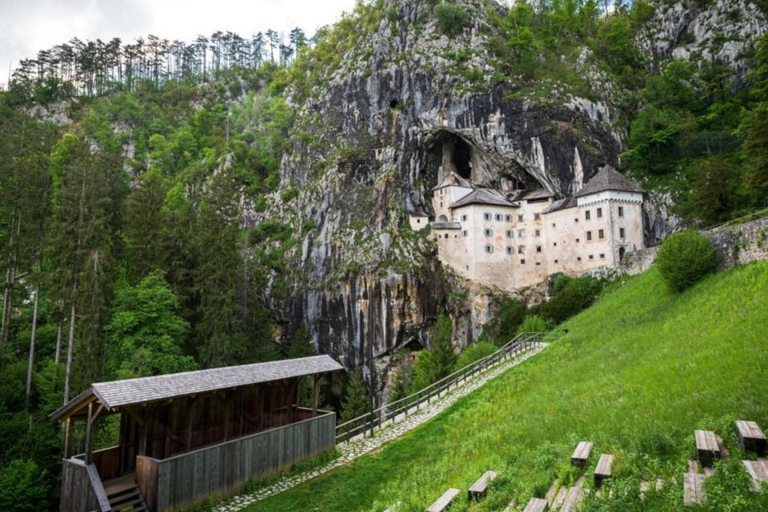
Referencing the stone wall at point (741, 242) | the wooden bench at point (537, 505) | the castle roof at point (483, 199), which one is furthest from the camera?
the castle roof at point (483, 199)

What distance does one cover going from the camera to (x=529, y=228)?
49.2 m

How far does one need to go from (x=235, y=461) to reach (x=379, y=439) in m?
5.47

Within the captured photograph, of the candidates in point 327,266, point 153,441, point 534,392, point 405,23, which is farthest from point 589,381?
point 405,23

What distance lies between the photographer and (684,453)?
656cm

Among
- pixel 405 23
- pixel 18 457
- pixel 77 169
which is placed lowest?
pixel 18 457

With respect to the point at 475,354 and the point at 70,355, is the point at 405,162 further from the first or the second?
the point at 70,355

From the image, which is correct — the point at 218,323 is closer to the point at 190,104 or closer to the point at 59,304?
the point at 59,304

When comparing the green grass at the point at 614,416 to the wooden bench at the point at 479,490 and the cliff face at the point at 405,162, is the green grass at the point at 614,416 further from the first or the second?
the cliff face at the point at 405,162

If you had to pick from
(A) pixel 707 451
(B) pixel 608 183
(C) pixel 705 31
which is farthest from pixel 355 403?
(C) pixel 705 31

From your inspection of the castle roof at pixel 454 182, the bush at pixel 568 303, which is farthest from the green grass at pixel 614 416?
the castle roof at pixel 454 182

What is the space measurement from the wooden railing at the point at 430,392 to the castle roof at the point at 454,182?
2608cm

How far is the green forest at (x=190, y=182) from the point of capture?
25.1m

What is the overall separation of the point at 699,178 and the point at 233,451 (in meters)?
38.5

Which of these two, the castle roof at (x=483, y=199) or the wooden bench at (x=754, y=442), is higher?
the castle roof at (x=483, y=199)
